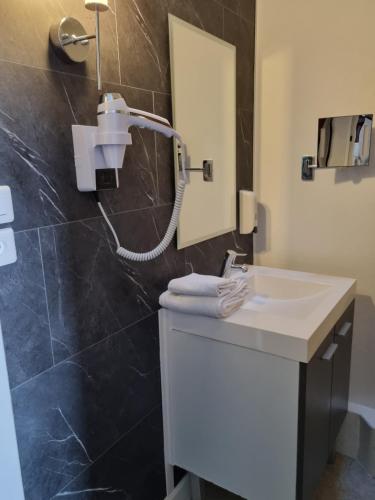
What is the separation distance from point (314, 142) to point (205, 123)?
1.94 ft

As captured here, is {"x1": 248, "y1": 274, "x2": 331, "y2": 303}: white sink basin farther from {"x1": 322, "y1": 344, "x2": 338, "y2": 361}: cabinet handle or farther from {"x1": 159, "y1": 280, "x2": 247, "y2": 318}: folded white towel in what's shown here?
{"x1": 159, "y1": 280, "x2": 247, "y2": 318}: folded white towel

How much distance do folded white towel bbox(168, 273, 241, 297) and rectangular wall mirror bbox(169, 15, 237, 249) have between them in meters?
0.20

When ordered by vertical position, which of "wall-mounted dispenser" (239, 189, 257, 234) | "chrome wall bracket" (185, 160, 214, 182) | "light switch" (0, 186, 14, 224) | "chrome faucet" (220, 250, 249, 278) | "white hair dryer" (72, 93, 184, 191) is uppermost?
"white hair dryer" (72, 93, 184, 191)

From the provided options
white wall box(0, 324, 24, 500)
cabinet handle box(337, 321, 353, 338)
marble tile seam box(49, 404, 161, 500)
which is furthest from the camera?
cabinet handle box(337, 321, 353, 338)

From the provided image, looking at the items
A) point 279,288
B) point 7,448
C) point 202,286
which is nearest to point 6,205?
point 7,448

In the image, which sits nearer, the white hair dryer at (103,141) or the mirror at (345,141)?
the white hair dryer at (103,141)

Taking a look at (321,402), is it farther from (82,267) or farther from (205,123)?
(205,123)

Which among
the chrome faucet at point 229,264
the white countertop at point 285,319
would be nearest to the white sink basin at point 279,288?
the white countertop at point 285,319

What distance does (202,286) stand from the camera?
4.33ft

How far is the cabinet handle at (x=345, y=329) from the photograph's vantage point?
1.56 metres

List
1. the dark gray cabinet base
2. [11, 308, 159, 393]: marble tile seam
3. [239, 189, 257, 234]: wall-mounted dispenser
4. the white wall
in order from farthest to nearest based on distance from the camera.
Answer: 1. [239, 189, 257, 234]: wall-mounted dispenser
2. the dark gray cabinet base
3. [11, 308, 159, 393]: marble tile seam
4. the white wall

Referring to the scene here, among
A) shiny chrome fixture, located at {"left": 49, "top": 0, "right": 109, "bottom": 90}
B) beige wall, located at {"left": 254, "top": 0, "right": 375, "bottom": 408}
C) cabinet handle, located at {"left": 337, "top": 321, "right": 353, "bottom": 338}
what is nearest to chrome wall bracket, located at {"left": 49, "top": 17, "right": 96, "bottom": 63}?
shiny chrome fixture, located at {"left": 49, "top": 0, "right": 109, "bottom": 90}

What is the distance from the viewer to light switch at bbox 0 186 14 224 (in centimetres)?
86

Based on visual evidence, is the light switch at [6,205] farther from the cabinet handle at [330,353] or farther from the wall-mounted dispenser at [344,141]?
the wall-mounted dispenser at [344,141]
